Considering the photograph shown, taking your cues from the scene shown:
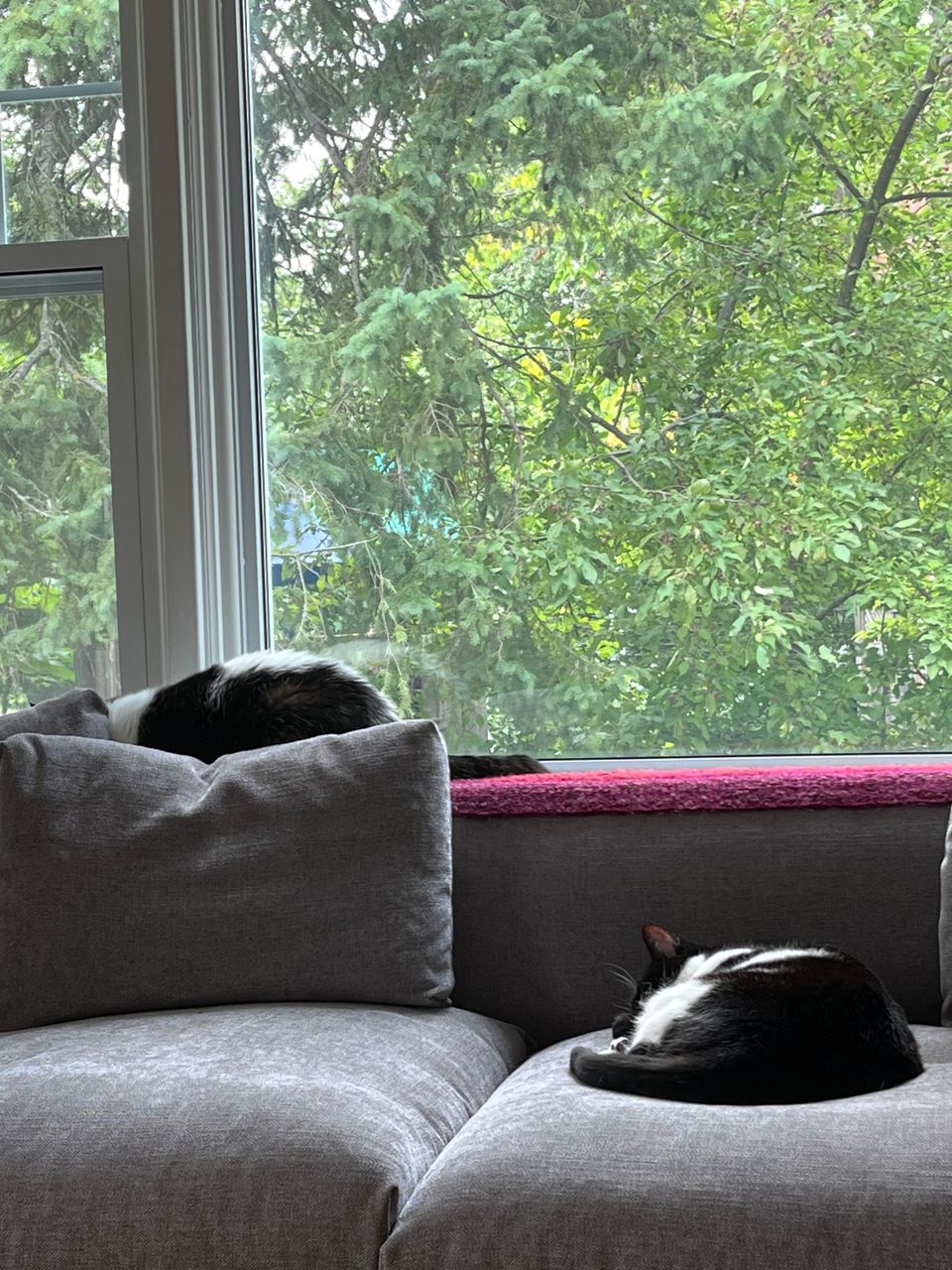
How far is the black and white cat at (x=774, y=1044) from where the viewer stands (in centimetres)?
151

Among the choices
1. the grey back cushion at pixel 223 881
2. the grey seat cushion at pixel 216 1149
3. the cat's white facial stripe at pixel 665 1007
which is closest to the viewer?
the grey seat cushion at pixel 216 1149

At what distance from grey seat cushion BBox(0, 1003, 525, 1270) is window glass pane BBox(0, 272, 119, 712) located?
125 centimetres

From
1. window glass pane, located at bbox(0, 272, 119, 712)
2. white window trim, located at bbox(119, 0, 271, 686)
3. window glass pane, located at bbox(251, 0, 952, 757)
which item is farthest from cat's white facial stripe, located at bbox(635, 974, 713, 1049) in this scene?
window glass pane, located at bbox(0, 272, 119, 712)

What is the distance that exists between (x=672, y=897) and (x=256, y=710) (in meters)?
0.77

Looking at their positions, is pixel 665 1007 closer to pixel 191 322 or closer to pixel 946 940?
pixel 946 940

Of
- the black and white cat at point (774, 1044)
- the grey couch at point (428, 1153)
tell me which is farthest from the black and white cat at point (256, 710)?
the black and white cat at point (774, 1044)

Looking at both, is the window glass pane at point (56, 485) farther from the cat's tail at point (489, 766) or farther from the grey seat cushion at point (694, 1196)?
the grey seat cushion at point (694, 1196)

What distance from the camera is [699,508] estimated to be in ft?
8.70

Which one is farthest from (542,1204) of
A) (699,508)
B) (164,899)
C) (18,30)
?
(18,30)

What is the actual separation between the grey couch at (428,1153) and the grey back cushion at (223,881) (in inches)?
2.0

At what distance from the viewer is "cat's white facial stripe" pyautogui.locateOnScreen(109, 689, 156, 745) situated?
2.36 meters

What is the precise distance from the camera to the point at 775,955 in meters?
1.76

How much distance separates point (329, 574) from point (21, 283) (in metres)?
0.86

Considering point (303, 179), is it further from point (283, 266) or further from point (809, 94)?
point (809, 94)
